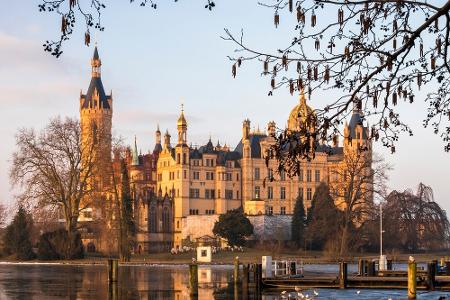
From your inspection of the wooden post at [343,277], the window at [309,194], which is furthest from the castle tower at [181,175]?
the wooden post at [343,277]

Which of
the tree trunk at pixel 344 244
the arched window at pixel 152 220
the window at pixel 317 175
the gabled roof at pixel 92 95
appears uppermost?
the gabled roof at pixel 92 95

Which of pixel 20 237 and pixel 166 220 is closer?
pixel 20 237

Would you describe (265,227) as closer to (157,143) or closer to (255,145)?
(255,145)

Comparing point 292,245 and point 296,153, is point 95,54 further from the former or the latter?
point 296,153

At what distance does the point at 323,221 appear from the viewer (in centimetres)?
9712

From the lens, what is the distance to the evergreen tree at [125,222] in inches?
3031

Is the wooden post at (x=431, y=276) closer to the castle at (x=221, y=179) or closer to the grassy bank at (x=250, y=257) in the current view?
the grassy bank at (x=250, y=257)

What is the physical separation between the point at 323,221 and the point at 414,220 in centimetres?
1007

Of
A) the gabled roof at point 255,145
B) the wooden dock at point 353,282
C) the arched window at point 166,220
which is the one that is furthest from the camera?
the gabled roof at point 255,145

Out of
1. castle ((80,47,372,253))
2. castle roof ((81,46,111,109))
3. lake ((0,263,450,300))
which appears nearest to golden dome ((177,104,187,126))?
castle ((80,47,372,253))

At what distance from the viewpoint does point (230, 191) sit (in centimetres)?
14475

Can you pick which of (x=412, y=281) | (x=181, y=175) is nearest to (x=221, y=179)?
(x=181, y=175)

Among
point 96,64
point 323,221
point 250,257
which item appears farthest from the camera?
point 96,64

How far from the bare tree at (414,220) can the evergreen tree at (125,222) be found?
29.2 m
